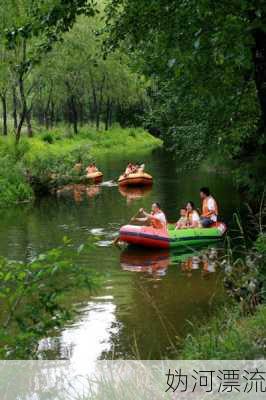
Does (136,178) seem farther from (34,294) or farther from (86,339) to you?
(34,294)

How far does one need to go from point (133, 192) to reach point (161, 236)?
471 inches

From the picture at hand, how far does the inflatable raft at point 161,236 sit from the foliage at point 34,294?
10.7 metres

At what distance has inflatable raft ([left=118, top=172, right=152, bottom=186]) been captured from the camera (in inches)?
1130

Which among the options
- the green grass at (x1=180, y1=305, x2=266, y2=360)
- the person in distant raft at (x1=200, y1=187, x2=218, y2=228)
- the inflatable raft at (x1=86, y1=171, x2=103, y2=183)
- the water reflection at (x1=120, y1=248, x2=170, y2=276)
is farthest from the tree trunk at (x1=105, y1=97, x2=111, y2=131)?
the green grass at (x1=180, y1=305, x2=266, y2=360)

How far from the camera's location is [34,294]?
4926mm

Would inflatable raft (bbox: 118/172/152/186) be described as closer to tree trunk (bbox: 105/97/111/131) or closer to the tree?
the tree

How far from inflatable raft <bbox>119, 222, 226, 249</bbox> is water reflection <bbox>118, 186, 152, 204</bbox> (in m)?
8.30

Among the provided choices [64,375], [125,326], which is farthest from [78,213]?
[64,375]

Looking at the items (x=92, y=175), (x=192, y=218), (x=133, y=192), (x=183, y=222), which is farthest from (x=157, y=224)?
(x=92, y=175)

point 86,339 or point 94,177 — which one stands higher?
point 86,339

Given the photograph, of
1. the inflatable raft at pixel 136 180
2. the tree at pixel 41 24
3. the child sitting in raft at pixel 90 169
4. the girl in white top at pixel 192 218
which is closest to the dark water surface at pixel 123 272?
Result: the inflatable raft at pixel 136 180

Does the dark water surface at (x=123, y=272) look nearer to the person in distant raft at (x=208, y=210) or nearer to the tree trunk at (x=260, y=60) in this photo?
the person in distant raft at (x=208, y=210)

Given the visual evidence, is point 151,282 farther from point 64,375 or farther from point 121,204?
point 121,204

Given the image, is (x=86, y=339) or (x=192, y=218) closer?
(x=86, y=339)
